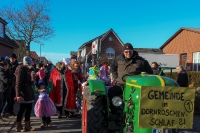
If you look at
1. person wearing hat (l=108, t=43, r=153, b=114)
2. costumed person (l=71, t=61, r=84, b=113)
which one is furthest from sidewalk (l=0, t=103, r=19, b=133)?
person wearing hat (l=108, t=43, r=153, b=114)

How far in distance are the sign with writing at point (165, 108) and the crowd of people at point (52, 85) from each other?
1420mm

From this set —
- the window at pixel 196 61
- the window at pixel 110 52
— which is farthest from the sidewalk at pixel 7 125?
the window at pixel 110 52

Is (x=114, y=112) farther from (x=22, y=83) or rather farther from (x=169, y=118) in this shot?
(x=22, y=83)

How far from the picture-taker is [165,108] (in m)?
3.32

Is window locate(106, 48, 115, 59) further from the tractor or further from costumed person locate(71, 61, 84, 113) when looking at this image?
the tractor

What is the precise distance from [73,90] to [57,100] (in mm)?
569

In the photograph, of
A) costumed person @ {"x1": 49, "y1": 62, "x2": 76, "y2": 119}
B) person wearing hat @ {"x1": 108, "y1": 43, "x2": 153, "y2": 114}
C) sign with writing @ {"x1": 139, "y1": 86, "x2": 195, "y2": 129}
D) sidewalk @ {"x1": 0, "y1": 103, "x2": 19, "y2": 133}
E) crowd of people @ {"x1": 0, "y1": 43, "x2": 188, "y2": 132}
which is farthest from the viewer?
costumed person @ {"x1": 49, "y1": 62, "x2": 76, "y2": 119}

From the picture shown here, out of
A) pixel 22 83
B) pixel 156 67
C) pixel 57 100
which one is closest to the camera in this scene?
pixel 22 83

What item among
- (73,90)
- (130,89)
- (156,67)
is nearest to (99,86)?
(130,89)

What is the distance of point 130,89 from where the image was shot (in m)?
4.13

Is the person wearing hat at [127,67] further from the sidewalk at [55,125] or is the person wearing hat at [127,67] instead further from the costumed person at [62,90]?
the costumed person at [62,90]

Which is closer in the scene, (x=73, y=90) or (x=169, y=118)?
(x=169, y=118)

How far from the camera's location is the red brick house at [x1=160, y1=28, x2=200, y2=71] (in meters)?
29.4

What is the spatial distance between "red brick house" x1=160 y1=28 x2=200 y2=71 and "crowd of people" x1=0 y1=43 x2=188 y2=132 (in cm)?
2190
